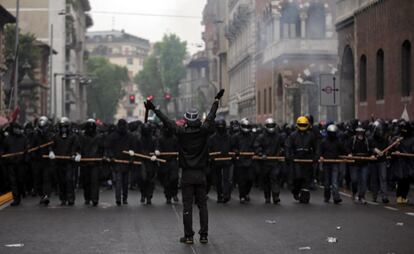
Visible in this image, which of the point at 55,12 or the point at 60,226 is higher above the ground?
the point at 55,12

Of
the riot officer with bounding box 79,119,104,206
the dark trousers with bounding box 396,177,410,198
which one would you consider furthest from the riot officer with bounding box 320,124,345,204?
the riot officer with bounding box 79,119,104,206

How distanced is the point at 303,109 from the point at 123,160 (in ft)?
93.8

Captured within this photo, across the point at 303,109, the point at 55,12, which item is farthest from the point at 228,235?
the point at 55,12

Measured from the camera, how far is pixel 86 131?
2077cm

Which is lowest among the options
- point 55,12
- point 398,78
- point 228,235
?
point 228,235

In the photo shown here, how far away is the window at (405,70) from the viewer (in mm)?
34062

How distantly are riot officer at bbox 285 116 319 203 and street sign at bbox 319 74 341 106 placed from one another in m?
9.86

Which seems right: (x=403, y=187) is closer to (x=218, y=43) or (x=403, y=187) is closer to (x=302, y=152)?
(x=302, y=152)

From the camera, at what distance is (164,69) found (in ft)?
474

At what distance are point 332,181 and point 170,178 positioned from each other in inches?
139

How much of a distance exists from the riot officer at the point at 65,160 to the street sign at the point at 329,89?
466 inches

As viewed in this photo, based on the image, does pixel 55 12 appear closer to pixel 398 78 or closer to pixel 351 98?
pixel 351 98

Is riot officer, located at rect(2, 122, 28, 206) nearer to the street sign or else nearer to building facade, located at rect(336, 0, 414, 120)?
the street sign

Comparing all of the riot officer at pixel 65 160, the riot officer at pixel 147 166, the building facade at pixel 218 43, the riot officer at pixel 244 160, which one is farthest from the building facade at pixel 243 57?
the riot officer at pixel 65 160
